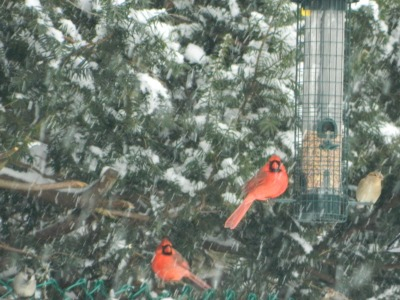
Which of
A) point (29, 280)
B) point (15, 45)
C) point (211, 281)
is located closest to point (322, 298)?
point (211, 281)

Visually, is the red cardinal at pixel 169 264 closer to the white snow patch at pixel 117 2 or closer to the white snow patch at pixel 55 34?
the white snow patch at pixel 55 34

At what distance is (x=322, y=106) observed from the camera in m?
8.55

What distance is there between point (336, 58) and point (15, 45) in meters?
2.65

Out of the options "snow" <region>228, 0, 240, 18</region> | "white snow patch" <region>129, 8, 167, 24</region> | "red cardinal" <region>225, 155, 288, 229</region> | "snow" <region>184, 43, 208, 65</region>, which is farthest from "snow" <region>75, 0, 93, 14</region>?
"red cardinal" <region>225, 155, 288, 229</region>

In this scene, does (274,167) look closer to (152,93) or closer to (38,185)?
(152,93)

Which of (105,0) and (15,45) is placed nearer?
(105,0)

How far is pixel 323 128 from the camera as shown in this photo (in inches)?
336

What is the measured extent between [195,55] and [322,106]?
5.66 feet

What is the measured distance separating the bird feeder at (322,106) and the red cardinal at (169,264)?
52.5 inches

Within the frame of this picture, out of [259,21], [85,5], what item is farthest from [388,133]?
[85,5]

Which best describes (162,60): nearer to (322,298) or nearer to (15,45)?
(15,45)

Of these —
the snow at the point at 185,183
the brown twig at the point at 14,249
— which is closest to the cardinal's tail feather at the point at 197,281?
the snow at the point at 185,183

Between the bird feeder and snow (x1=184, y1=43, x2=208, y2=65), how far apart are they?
1.44 meters

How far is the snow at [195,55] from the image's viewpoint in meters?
9.95
